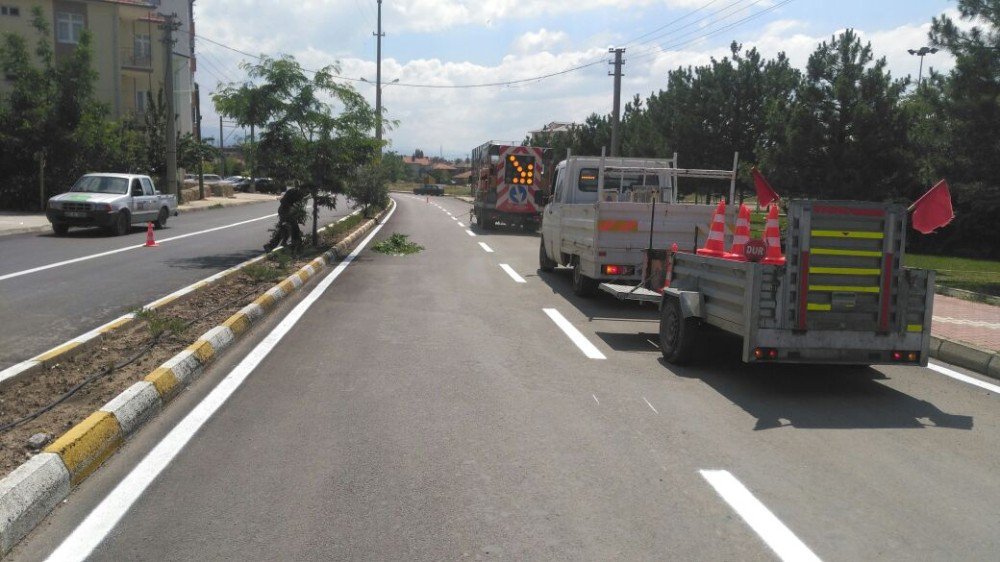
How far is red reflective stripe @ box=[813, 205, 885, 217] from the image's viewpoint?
6695 mm

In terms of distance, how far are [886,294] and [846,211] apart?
810 mm

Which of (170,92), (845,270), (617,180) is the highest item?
(170,92)

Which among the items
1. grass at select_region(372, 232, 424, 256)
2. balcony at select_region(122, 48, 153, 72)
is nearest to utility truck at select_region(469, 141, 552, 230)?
grass at select_region(372, 232, 424, 256)

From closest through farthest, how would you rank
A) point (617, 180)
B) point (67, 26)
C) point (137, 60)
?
point (617, 180) < point (67, 26) < point (137, 60)

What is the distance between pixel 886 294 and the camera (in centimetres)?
687

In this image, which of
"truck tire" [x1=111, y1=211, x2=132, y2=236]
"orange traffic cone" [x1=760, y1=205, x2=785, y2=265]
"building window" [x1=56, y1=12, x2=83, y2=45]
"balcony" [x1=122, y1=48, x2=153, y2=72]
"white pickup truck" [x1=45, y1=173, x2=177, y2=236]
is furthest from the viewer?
"balcony" [x1=122, y1=48, x2=153, y2=72]

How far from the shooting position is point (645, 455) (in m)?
5.23

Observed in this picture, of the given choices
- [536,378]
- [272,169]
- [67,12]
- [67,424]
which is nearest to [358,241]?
[272,169]

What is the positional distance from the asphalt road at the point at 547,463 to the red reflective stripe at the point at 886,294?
26.3 inches

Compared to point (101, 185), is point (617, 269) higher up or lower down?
lower down

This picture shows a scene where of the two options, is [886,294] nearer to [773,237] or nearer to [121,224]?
[773,237]

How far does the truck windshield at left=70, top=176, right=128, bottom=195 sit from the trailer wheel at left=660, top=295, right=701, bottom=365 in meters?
19.5

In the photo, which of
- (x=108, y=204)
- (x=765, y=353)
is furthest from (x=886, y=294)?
(x=108, y=204)

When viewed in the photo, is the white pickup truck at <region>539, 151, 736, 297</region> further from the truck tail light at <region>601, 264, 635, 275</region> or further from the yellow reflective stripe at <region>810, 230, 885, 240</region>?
the yellow reflective stripe at <region>810, 230, 885, 240</region>
